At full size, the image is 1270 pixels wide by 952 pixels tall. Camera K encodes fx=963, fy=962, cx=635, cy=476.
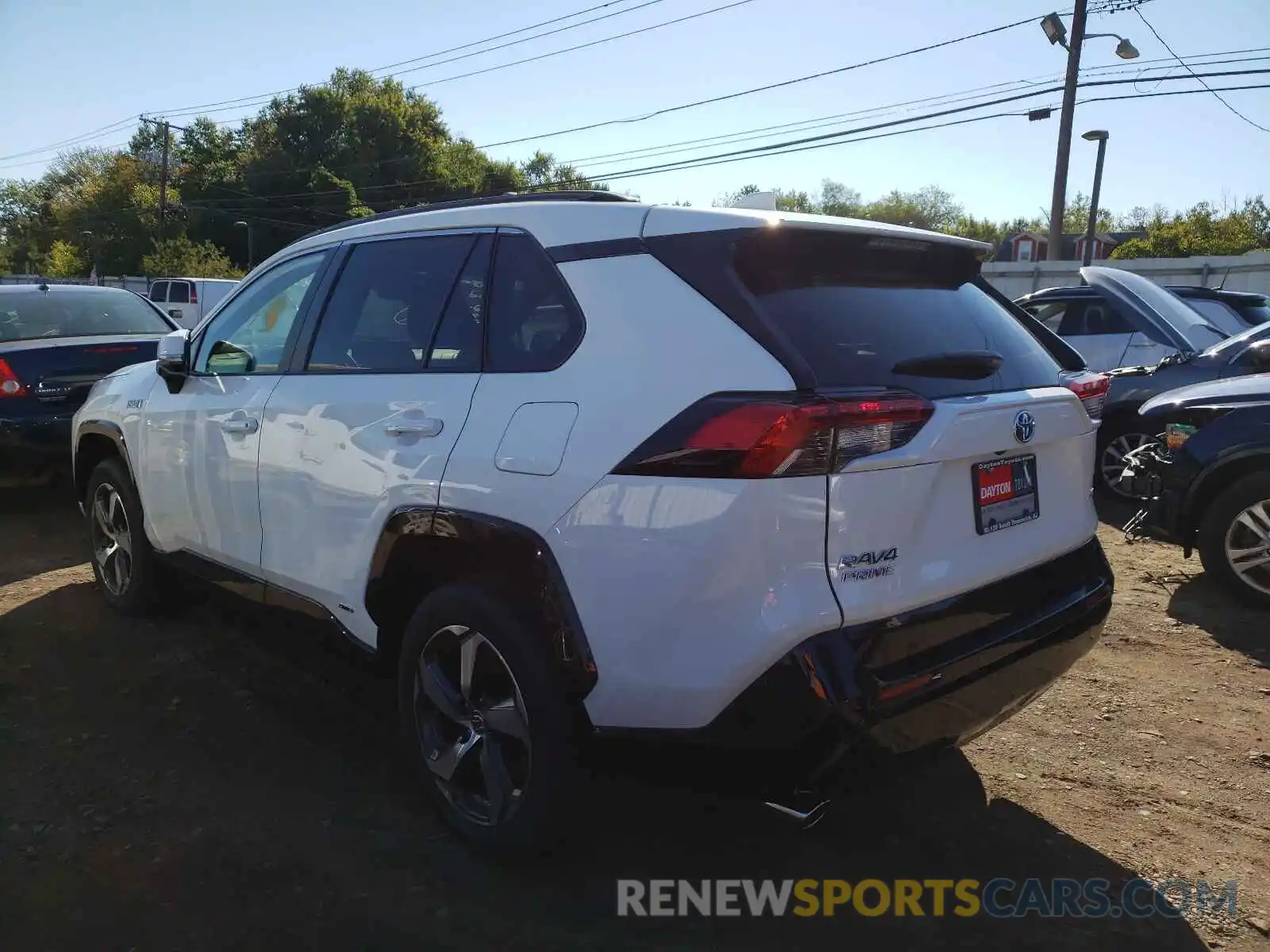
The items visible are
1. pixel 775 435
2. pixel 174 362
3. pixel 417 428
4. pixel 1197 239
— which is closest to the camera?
pixel 775 435

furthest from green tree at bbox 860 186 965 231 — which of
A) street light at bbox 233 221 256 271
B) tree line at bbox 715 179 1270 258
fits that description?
street light at bbox 233 221 256 271

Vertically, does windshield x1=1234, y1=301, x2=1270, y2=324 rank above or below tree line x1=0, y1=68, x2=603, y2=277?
below

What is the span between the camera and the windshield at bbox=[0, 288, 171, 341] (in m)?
7.50

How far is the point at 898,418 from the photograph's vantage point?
2.24 meters

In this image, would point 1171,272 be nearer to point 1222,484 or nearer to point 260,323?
point 1222,484

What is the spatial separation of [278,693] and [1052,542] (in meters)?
3.09

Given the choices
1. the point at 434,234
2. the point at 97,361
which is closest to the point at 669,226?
the point at 434,234

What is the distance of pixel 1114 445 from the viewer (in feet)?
26.7

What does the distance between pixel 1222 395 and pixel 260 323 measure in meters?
5.16

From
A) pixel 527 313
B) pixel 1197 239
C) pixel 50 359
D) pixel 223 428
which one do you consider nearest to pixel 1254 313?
pixel 527 313

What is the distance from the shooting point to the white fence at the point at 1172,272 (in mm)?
18453

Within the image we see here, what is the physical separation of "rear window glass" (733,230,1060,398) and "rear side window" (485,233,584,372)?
1.72 feet

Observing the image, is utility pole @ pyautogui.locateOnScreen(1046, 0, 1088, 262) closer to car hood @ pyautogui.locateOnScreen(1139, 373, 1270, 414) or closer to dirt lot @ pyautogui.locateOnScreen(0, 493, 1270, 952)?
car hood @ pyautogui.locateOnScreen(1139, 373, 1270, 414)

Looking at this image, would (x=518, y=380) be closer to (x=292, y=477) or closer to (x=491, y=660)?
(x=491, y=660)
